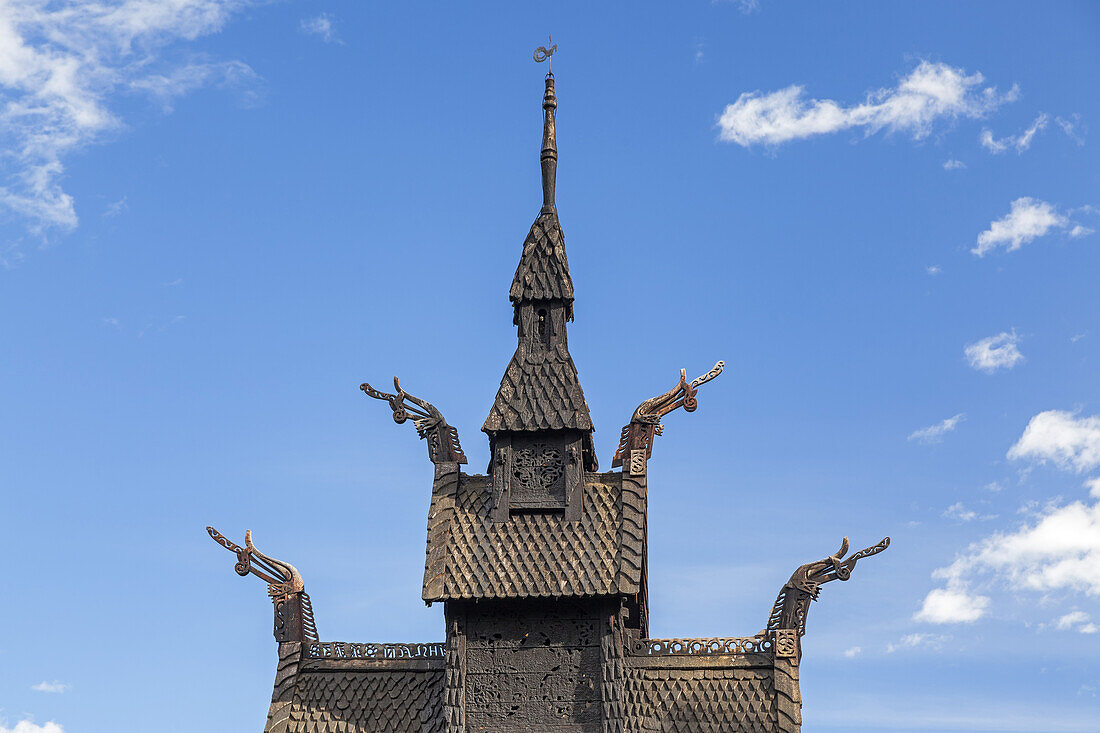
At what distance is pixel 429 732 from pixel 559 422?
5.64 metres

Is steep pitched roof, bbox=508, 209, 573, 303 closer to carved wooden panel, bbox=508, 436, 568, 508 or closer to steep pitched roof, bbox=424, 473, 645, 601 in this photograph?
carved wooden panel, bbox=508, 436, 568, 508

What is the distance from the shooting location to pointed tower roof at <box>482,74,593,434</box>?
29406mm

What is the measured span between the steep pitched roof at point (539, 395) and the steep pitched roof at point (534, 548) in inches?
46.9

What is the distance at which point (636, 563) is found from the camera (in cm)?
2834

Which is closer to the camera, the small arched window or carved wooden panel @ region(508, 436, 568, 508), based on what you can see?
carved wooden panel @ region(508, 436, 568, 508)

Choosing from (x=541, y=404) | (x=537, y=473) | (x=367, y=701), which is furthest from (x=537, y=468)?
(x=367, y=701)

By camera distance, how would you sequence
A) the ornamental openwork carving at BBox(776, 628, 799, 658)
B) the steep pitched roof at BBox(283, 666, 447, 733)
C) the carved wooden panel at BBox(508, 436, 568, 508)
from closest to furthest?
the ornamental openwork carving at BBox(776, 628, 799, 658), the steep pitched roof at BBox(283, 666, 447, 733), the carved wooden panel at BBox(508, 436, 568, 508)

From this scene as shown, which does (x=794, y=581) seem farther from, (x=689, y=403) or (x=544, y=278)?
(x=544, y=278)

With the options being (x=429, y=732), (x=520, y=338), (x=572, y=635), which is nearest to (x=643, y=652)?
(x=572, y=635)

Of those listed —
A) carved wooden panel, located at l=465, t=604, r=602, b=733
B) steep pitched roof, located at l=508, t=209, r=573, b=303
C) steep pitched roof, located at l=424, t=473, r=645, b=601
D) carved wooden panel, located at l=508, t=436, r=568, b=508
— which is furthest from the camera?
steep pitched roof, located at l=508, t=209, r=573, b=303

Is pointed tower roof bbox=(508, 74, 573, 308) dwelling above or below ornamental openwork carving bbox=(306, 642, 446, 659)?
above

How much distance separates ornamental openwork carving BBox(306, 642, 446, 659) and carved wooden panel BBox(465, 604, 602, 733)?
0.89m

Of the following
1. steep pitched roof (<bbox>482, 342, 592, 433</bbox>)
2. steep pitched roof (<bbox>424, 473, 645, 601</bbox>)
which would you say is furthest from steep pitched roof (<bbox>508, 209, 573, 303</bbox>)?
steep pitched roof (<bbox>424, 473, 645, 601</bbox>)

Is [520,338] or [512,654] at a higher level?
[520,338]
